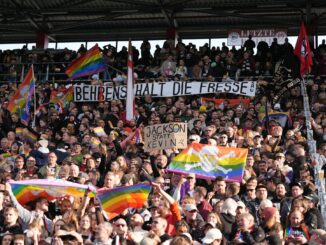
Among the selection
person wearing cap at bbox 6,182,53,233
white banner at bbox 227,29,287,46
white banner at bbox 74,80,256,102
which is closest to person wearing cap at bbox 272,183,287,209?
person wearing cap at bbox 6,182,53,233

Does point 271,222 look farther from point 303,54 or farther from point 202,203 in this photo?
point 303,54

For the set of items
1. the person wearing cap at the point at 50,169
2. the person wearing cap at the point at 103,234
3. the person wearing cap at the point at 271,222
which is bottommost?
the person wearing cap at the point at 103,234

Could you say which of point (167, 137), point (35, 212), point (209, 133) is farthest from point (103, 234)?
point (209, 133)

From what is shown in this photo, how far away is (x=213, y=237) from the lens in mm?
7992

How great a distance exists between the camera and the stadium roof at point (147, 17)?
2473 cm

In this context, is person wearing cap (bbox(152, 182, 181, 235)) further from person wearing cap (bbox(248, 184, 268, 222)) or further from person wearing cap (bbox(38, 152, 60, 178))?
person wearing cap (bbox(38, 152, 60, 178))

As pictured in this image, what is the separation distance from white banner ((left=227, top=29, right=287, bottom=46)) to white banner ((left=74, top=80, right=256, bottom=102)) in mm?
5465

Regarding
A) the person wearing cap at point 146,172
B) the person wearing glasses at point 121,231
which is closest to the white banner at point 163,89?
the person wearing cap at point 146,172

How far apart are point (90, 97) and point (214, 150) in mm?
9291

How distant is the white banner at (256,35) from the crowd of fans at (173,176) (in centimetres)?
447

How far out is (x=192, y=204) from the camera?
914cm

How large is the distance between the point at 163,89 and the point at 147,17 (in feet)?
23.7

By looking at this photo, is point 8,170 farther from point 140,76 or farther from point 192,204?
point 140,76

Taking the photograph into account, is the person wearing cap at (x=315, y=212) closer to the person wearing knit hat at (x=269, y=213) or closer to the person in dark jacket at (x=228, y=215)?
the person wearing knit hat at (x=269, y=213)
